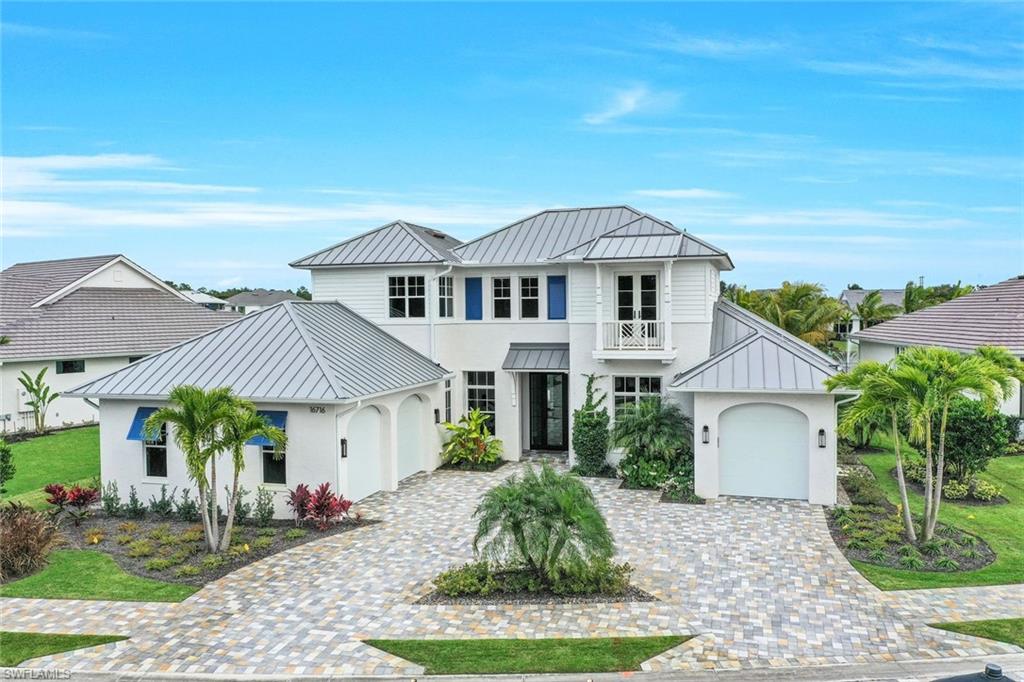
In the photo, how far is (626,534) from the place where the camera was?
12.9 meters

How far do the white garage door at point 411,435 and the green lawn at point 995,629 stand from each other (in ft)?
40.5

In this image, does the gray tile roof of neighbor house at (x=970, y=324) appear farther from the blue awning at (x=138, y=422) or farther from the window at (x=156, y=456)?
the blue awning at (x=138, y=422)

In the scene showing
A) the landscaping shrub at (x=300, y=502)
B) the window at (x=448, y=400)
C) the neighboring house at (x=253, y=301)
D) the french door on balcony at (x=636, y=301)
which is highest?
the neighboring house at (x=253, y=301)

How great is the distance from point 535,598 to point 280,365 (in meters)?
8.29

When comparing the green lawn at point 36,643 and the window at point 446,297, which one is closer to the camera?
the green lawn at point 36,643

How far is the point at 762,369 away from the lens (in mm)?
15453

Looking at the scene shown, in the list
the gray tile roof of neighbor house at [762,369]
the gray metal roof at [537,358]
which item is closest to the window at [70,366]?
the gray metal roof at [537,358]

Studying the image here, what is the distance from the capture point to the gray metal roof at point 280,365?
47.2ft

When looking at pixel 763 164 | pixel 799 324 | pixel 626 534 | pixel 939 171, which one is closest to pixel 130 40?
pixel 626 534

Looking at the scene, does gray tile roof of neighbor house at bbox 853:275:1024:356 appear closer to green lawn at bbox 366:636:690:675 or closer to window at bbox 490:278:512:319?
window at bbox 490:278:512:319

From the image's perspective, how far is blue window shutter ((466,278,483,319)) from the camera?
66.1 ft

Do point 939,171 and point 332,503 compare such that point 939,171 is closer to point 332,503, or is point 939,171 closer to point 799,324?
point 799,324

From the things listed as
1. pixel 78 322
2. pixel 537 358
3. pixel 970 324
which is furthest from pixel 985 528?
pixel 78 322

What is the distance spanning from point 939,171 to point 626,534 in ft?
54.3
